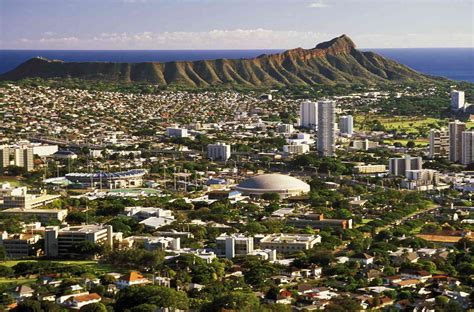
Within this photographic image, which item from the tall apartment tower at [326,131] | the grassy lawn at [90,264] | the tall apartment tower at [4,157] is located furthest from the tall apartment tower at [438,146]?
the grassy lawn at [90,264]

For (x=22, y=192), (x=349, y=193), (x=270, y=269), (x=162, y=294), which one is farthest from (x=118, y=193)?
(x=162, y=294)

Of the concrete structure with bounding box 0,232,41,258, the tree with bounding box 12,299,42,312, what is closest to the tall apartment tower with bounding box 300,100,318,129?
the concrete structure with bounding box 0,232,41,258

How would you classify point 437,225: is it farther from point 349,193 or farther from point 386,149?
point 386,149

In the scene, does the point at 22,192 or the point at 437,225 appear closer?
the point at 437,225

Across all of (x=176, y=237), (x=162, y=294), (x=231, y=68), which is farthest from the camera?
(x=231, y=68)

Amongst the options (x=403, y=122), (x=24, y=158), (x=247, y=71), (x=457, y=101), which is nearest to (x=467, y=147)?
(x=24, y=158)

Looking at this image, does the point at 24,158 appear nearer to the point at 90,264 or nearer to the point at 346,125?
the point at 90,264
